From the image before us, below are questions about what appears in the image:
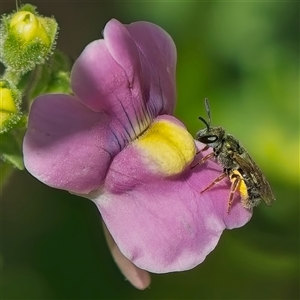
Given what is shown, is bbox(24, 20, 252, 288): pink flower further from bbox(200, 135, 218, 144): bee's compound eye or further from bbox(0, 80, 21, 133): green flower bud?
bbox(0, 80, 21, 133): green flower bud

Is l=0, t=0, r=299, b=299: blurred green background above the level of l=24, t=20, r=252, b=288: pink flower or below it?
below

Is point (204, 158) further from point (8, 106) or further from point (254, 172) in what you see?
point (8, 106)

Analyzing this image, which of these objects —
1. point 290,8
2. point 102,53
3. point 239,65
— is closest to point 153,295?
point 239,65

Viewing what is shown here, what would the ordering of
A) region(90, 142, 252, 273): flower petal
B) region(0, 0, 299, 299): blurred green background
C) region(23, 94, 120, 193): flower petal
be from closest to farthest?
1. region(23, 94, 120, 193): flower petal
2. region(90, 142, 252, 273): flower petal
3. region(0, 0, 299, 299): blurred green background

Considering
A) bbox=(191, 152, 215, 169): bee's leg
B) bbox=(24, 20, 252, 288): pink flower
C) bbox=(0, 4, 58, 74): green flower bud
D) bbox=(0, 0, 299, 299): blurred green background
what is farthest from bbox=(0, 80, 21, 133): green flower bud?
bbox=(0, 0, 299, 299): blurred green background

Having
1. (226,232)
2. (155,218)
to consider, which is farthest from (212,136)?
(226,232)

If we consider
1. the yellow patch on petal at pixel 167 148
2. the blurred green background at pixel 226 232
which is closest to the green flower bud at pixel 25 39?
the yellow patch on petal at pixel 167 148

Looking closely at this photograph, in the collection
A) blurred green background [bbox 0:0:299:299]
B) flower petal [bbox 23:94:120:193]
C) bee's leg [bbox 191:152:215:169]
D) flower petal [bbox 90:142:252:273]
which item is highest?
flower petal [bbox 23:94:120:193]
